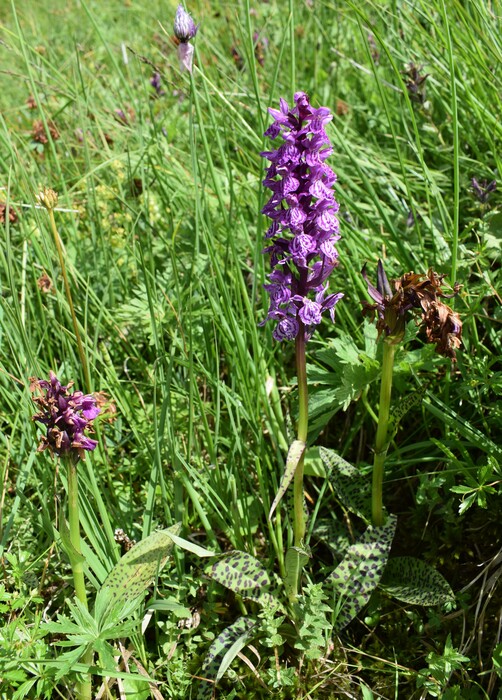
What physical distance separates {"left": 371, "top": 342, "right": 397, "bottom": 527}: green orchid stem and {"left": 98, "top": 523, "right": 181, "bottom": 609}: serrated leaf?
0.56 m

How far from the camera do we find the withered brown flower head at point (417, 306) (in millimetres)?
1525

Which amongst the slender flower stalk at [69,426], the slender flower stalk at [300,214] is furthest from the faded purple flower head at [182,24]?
the slender flower stalk at [69,426]

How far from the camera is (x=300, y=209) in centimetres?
145

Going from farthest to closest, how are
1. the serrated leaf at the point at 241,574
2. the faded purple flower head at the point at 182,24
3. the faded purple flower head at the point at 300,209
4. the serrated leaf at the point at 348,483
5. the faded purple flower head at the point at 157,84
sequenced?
the faded purple flower head at the point at 157,84 < the serrated leaf at the point at 348,483 < the serrated leaf at the point at 241,574 < the faded purple flower head at the point at 182,24 < the faded purple flower head at the point at 300,209

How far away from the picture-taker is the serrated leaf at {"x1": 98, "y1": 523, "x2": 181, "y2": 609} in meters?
1.64

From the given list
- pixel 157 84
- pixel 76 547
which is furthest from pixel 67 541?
pixel 157 84

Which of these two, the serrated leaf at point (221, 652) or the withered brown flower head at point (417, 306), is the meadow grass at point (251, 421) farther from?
the withered brown flower head at point (417, 306)

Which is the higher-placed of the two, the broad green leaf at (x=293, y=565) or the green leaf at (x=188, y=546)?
the green leaf at (x=188, y=546)

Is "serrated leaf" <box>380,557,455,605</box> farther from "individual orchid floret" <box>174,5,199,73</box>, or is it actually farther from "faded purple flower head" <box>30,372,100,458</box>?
"individual orchid floret" <box>174,5,199,73</box>

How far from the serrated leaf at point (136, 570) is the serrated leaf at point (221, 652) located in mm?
267

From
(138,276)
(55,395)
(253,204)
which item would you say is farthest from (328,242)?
(138,276)

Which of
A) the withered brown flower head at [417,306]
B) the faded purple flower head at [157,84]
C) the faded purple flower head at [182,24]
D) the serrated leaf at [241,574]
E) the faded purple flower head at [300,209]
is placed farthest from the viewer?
the faded purple flower head at [157,84]

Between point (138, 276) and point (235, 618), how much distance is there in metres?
1.31

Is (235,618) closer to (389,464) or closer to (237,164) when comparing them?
(389,464)
